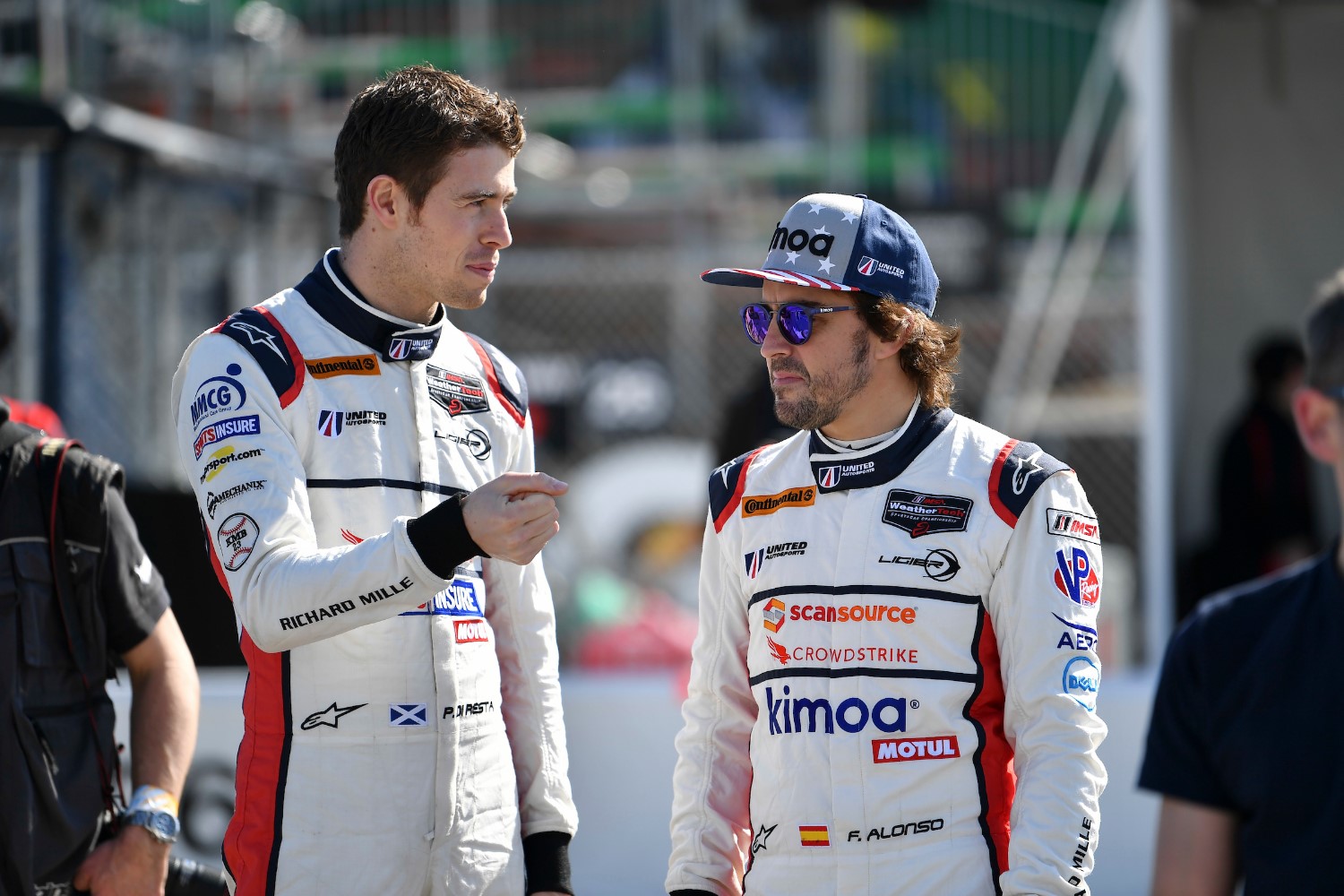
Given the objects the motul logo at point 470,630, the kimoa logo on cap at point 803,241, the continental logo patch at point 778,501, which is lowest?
the motul logo at point 470,630

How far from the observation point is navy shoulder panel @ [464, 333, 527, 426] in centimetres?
275

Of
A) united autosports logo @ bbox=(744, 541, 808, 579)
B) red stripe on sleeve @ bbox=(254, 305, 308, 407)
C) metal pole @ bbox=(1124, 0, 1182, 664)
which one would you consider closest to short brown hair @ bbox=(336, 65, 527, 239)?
red stripe on sleeve @ bbox=(254, 305, 308, 407)

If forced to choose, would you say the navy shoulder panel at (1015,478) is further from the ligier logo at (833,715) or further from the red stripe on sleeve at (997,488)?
the ligier logo at (833,715)

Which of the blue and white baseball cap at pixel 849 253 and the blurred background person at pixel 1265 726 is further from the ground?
the blue and white baseball cap at pixel 849 253

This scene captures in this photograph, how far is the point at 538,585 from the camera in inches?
107

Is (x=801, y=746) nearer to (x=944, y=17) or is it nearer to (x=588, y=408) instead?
(x=588, y=408)

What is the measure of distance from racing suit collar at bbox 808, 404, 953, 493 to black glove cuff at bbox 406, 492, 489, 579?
26.4 inches

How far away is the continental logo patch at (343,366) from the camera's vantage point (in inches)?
98.5

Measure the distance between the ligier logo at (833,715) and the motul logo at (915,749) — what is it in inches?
0.8

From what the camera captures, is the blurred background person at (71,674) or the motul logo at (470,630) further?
the blurred background person at (71,674)

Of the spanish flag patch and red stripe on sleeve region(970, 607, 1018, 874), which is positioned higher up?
red stripe on sleeve region(970, 607, 1018, 874)

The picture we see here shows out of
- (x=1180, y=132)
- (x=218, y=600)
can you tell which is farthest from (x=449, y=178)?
(x=1180, y=132)

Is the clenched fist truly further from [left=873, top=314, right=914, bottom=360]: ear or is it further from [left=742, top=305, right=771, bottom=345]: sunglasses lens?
[left=873, top=314, right=914, bottom=360]: ear

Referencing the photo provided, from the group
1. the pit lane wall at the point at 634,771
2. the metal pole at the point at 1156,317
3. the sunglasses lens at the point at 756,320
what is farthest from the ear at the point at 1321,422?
the metal pole at the point at 1156,317
